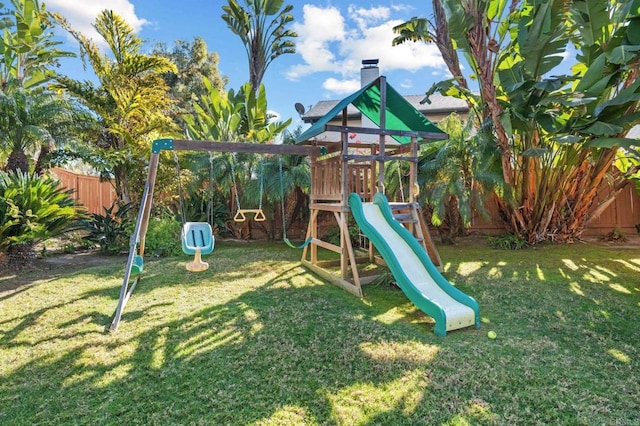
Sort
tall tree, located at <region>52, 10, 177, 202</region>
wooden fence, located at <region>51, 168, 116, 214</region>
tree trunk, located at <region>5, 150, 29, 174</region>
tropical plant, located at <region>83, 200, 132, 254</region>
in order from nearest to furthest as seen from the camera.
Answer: tree trunk, located at <region>5, 150, 29, 174</region>
tropical plant, located at <region>83, 200, 132, 254</region>
tall tree, located at <region>52, 10, 177, 202</region>
wooden fence, located at <region>51, 168, 116, 214</region>

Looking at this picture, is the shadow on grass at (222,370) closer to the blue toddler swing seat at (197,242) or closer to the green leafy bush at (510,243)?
the blue toddler swing seat at (197,242)

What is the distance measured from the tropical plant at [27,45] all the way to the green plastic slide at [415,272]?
8.56m

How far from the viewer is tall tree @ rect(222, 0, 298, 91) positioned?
13453mm

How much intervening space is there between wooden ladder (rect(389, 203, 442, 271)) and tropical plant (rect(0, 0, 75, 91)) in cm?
878

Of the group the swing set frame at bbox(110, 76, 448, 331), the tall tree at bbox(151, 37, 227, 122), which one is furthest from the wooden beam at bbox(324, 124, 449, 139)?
the tall tree at bbox(151, 37, 227, 122)

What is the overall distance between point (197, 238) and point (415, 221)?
345 centimetres

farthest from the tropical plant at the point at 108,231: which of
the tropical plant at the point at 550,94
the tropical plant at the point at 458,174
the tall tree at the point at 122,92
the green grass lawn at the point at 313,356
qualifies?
the tropical plant at the point at 550,94

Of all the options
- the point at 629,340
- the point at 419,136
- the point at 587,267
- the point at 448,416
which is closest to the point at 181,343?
the point at 448,416

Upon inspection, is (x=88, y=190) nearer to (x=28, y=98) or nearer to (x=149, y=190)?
(x=28, y=98)

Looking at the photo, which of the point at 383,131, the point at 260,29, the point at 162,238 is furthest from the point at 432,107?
the point at 162,238

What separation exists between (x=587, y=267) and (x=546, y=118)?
2.77 meters

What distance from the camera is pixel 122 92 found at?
790 centimetres

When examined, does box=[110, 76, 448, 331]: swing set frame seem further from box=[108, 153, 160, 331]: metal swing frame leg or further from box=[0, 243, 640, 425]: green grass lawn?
box=[0, 243, 640, 425]: green grass lawn

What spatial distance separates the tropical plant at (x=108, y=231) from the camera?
7.54m
